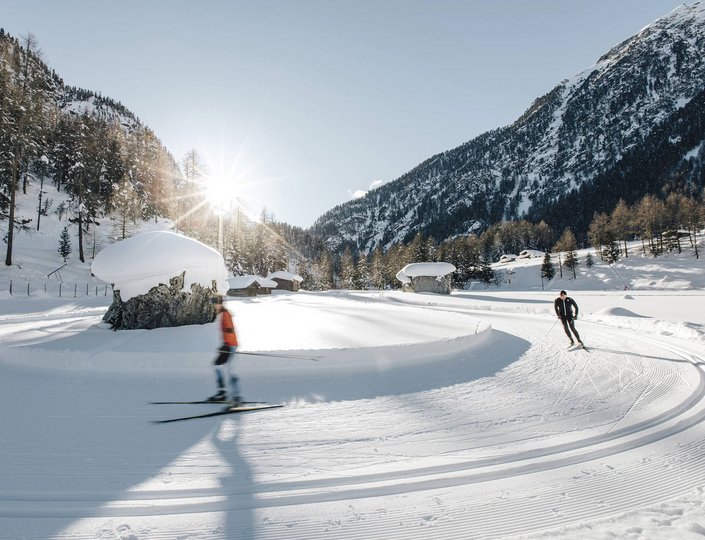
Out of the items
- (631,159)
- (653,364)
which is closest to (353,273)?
(653,364)

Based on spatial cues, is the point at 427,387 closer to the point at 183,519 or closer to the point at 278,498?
the point at 278,498

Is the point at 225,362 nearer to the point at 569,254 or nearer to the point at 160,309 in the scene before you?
the point at 160,309

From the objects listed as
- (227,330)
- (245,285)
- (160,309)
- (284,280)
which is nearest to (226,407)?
(227,330)

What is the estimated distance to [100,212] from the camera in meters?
54.2

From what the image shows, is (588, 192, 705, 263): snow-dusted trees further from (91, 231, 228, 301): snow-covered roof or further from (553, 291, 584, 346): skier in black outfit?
(91, 231, 228, 301): snow-covered roof

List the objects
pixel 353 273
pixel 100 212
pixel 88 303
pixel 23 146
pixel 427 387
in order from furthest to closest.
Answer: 1. pixel 353 273
2. pixel 100 212
3. pixel 23 146
4. pixel 88 303
5. pixel 427 387

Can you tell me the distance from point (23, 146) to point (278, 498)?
150 feet

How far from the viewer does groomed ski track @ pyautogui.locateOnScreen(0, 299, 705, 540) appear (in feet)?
9.66

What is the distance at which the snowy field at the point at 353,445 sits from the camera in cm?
297

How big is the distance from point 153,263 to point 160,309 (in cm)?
166

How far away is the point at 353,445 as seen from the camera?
4.41m

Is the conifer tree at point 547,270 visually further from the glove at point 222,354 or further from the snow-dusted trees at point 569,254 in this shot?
the glove at point 222,354

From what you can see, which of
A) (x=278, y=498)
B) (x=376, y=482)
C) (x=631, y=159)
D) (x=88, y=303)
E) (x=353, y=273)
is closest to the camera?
(x=278, y=498)

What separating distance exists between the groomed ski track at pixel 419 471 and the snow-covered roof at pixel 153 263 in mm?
7876
